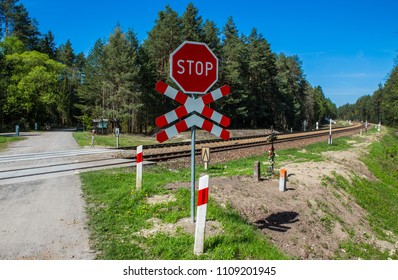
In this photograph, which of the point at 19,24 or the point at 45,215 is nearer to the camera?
the point at 45,215

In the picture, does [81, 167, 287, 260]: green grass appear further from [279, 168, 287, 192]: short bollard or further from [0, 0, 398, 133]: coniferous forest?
[0, 0, 398, 133]: coniferous forest

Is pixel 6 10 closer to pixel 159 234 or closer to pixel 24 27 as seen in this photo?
pixel 24 27

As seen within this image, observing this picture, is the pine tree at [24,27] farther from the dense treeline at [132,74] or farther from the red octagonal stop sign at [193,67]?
the red octagonal stop sign at [193,67]

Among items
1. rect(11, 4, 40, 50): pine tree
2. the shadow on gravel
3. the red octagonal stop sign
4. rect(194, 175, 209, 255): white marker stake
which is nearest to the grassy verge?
rect(194, 175, 209, 255): white marker stake

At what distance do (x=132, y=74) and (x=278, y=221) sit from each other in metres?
33.5

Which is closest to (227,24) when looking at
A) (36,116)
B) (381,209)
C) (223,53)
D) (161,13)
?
(223,53)

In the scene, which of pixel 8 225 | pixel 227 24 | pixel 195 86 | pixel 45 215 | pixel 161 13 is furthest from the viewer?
pixel 227 24

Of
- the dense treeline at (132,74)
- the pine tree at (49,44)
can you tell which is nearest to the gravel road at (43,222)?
the dense treeline at (132,74)

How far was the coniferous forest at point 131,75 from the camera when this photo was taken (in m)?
39.2

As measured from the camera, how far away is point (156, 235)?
5.33 m

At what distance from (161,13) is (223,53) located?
461 inches

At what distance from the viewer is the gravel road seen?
190 inches

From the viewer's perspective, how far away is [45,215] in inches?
253
